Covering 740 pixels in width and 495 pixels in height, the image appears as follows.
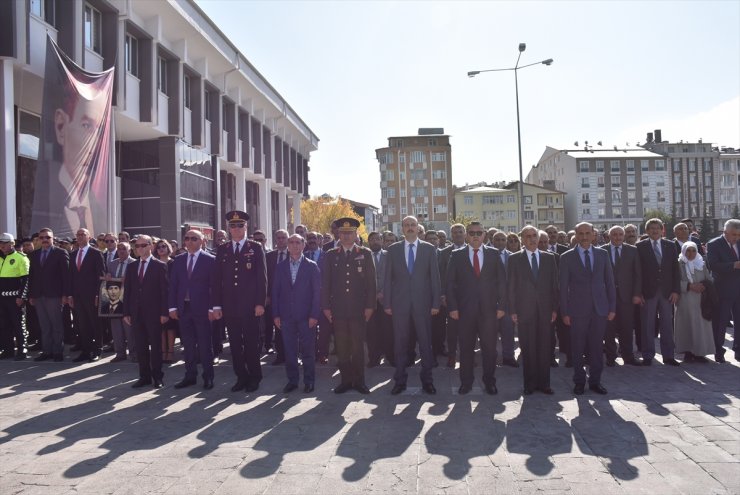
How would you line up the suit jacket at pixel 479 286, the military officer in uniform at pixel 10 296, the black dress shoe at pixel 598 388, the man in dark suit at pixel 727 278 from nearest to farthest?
the black dress shoe at pixel 598 388, the suit jacket at pixel 479 286, the man in dark suit at pixel 727 278, the military officer in uniform at pixel 10 296

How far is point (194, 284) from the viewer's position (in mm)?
7355

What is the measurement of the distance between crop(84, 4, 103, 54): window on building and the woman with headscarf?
17711 millimetres

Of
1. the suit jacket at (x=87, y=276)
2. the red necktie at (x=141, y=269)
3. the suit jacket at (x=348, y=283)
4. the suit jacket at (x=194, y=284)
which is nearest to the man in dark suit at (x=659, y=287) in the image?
the suit jacket at (x=348, y=283)

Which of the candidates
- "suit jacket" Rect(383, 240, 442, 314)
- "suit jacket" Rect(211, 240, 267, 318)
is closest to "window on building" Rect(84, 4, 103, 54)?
"suit jacket" Rect(211, 240, 267, 318)

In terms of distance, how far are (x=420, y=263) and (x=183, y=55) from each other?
20.8 meters

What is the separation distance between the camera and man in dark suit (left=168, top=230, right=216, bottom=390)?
7348mm

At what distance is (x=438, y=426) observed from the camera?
5516mm

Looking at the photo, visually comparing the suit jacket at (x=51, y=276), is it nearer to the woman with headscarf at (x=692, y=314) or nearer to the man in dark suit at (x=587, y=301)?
the man in dark suit at (x=587, y=301)

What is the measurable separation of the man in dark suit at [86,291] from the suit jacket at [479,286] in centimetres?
602

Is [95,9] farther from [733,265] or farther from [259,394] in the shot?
[733,265]

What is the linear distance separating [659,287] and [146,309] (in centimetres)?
751

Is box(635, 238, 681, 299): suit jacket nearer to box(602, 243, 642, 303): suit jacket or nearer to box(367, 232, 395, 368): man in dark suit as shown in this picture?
box(602, 243, 642, 303): suit jacket

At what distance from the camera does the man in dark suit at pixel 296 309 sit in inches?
282

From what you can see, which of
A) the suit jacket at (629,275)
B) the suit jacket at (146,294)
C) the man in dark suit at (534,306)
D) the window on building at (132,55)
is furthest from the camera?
the window on building at (132,55)
